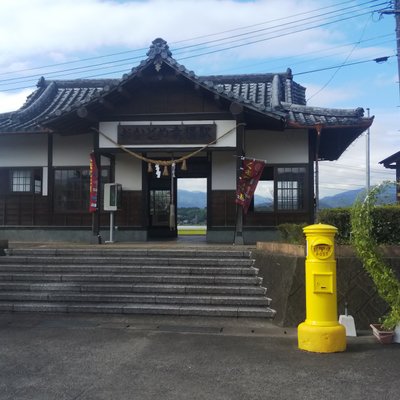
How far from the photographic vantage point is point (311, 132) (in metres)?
14.2

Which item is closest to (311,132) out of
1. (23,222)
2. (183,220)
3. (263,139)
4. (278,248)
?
(263,139)

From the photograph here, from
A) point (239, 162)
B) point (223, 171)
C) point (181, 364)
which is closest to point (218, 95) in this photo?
point (239, 162)

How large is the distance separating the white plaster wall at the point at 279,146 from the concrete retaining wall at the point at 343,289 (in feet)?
20.6

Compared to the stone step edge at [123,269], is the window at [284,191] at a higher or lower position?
higher

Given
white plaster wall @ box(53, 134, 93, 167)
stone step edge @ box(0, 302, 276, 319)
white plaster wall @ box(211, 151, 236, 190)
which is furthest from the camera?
white plaster wall @ box(53, 134, 93, 167)

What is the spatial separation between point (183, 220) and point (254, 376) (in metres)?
21.0

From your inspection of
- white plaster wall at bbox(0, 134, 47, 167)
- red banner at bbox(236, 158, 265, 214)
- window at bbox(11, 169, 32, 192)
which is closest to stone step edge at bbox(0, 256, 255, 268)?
red banner at bbox(236, 158, 265, 214)

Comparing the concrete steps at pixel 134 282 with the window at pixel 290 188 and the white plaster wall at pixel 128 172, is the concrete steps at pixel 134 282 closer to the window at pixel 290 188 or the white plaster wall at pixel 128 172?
the white plaster wall at pixel 128 172

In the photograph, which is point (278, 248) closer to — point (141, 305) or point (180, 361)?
point (141, 305)

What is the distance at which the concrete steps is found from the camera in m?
8.62

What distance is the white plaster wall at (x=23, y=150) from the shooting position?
1523 cm

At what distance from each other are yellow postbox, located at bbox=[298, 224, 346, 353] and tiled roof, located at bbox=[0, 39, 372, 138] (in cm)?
634

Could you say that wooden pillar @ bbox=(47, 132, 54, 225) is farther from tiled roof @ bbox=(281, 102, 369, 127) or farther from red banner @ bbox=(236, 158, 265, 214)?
tiled roof @ bbox=(281, 102, 369, 127)

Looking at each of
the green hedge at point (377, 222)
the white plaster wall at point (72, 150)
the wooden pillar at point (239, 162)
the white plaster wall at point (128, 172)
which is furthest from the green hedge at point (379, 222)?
the white plaster wall at point (72, 150)
